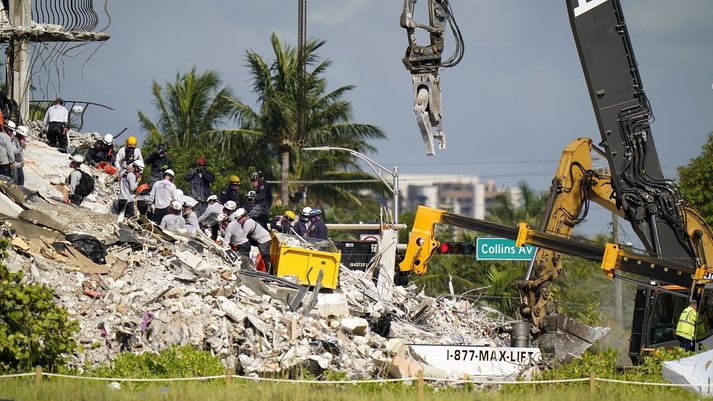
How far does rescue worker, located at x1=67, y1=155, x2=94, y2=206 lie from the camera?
1199 inches

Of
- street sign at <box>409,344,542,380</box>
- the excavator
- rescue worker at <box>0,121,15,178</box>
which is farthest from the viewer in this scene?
rescue worker at <box>0,121,15,178</box>

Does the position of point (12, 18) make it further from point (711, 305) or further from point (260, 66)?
point (260, 66)

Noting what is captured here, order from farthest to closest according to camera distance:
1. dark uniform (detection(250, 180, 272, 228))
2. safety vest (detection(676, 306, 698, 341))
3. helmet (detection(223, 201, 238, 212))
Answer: dark uniform (detection(250, 180, 272, 228))
helmet (detection(223, 201, 238, 212))
safety vest (detection(676, 306, 698, 341))

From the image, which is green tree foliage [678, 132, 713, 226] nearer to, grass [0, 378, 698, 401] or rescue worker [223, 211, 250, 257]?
rescue worker [223, 211, 250, 257]

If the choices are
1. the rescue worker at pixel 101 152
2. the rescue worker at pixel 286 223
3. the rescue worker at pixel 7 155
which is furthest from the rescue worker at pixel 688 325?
the rescue worker at pixel 101 152

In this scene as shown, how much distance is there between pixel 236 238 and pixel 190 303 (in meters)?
4.52

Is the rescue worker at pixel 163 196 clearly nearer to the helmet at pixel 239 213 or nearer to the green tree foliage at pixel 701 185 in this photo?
the helmet at pixel 239 213

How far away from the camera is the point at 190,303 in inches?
987

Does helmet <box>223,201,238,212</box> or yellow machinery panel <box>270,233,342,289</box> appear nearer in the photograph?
yellow machinery panel <box>270,233,342,289</box>

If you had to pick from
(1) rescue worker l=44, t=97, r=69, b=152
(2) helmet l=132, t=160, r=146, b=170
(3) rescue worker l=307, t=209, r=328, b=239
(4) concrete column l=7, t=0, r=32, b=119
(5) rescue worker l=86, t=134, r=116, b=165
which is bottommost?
(3) rescue worker l=307, t=209, r=328, b=239

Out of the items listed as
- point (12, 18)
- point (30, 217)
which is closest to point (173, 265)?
point (30, 217)

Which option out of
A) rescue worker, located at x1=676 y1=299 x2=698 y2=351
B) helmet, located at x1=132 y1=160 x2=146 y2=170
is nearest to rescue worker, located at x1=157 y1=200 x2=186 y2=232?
helmet, located at x1=132 y1=160 x2=146 y2=170

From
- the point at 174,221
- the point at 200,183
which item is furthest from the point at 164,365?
the point at 200,183

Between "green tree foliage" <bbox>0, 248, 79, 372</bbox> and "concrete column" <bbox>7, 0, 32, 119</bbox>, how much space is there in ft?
53.9
